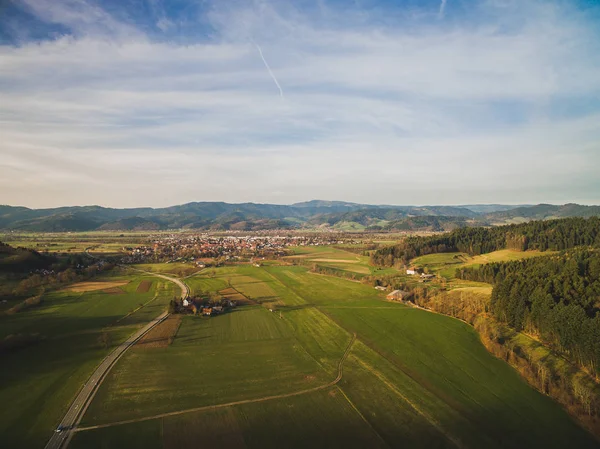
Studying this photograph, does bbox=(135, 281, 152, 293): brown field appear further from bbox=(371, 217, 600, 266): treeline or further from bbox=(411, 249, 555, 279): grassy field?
bbox=(411, 249, 555, 279): grassy field

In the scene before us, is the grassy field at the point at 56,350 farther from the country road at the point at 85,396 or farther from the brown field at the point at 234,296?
the brown field at the point at 234,296

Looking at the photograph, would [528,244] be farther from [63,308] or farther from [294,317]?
[63,308]

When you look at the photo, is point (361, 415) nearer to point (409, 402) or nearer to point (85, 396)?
point (409, 402)

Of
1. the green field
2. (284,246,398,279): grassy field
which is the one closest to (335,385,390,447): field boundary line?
the green field

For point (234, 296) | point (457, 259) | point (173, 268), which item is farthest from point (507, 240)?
point (173, 268)

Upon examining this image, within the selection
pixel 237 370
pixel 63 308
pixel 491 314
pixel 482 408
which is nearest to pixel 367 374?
pixel 482 408

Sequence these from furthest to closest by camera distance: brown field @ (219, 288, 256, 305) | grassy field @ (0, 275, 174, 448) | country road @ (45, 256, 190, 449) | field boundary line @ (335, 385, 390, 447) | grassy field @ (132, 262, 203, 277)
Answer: grassy field @ (132, 262, 203, 277)
brown field @ (219, 288, 256, 305)
grassy field @ (0, 275, 174, 448)
field boundary line @ (335, 385, 390, 447)
country road @ (45, 256, 190, 449)
